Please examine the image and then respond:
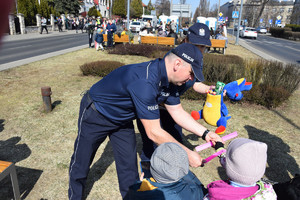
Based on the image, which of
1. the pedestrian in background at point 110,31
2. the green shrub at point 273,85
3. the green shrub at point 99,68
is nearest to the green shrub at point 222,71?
the green shrub at point 273,85

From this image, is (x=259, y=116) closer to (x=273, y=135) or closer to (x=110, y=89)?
(x=273, y=135)

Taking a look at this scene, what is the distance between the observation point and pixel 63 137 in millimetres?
4422

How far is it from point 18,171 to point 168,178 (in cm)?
264

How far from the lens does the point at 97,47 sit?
14688mm

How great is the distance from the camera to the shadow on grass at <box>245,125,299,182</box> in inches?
144

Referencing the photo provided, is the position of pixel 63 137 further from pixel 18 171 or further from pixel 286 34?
pixel 286 34

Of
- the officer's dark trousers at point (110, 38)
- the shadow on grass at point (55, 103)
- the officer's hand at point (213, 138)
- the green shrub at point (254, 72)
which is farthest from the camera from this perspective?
the officer's dark trousers at point (110, 38)

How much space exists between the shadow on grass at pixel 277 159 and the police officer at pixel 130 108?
6.29ft

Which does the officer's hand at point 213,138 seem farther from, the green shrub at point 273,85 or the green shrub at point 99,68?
the green shrub at point 99,68

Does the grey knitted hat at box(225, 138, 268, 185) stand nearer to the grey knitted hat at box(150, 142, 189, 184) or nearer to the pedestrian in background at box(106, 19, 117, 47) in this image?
the grey knitted hat at box(150, 142, 189, 184)

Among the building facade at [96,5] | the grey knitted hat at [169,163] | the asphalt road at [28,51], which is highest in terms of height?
the building facade at [96,5]

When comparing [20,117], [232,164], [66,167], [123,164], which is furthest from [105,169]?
[20,117]

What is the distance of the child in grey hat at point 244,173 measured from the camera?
5.73 ft

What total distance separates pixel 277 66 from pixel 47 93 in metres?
6.18
